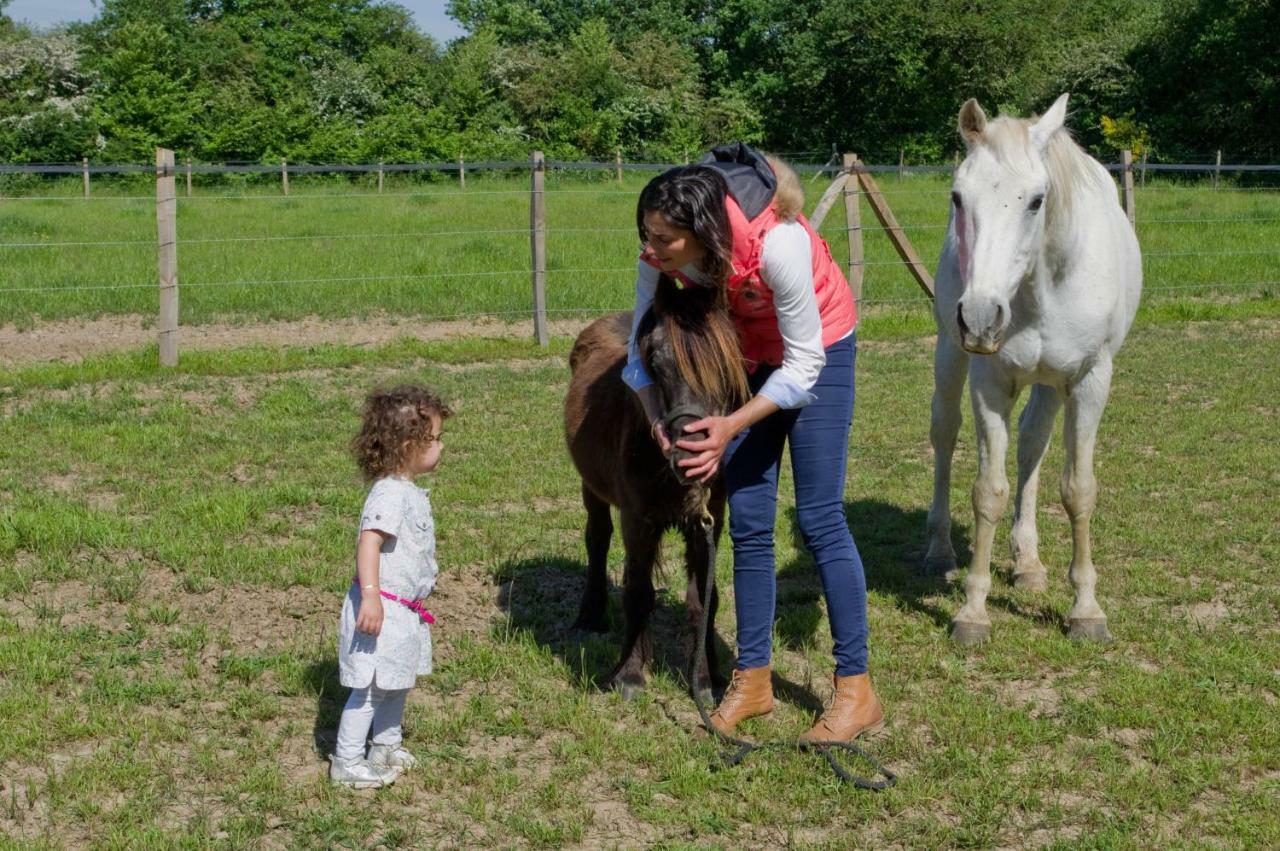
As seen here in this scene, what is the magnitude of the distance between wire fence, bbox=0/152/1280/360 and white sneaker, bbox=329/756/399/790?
7544 millimetres

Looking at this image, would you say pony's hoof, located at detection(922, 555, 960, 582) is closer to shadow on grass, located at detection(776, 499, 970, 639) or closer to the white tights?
shadow on grass, located at detection(776, 499, 970, 639)

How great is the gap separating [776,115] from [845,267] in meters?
31.8

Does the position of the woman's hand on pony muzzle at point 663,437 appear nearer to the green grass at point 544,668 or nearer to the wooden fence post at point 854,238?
the green grass at point 544,668

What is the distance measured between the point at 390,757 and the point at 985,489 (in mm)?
2677

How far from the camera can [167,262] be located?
10031mm

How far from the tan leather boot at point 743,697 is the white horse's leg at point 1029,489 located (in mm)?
2046

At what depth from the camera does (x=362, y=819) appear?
10.4 ft

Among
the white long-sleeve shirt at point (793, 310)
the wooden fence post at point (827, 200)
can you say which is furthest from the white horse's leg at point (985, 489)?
the wooden fence post at point (827, 200)

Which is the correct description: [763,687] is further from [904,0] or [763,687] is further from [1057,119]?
[904,0]

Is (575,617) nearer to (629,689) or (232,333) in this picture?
(629,689)

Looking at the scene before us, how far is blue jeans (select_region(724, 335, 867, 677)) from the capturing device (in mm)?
3533

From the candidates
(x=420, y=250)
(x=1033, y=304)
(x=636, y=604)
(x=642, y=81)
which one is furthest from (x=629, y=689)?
(x=642, y=81)

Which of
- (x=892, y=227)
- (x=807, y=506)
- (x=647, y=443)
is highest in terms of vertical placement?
(x=892, y=227)

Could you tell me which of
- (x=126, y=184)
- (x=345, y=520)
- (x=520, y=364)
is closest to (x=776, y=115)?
(x=126, y=184)
